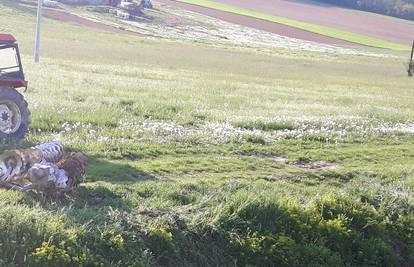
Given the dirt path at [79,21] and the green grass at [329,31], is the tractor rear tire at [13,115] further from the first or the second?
the green grass at [329,31]

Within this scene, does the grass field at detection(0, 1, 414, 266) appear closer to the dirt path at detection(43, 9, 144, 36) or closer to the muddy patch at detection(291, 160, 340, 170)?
the muddy patch at detection(291, 160, 340, 170)

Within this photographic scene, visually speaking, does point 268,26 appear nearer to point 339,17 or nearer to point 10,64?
point 339,17

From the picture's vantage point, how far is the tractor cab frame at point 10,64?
13101mm

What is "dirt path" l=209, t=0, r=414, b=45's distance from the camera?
341ft

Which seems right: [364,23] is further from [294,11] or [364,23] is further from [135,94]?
[135,94]

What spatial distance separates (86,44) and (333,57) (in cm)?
3198

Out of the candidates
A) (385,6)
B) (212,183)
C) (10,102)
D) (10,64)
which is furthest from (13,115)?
(385,6)

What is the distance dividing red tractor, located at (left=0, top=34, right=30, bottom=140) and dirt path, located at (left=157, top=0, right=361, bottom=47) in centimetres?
7759

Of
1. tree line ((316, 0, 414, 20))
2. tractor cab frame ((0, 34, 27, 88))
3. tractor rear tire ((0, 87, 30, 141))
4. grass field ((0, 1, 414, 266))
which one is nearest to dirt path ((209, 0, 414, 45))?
tree line ((316, 0, 414, 20))

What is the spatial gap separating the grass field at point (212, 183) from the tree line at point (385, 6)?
10966 centimetres

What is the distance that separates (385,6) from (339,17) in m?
27.1

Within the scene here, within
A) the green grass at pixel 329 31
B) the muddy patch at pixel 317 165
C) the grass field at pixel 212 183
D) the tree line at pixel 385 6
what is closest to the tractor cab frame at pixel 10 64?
the grass field at pixel 212 183

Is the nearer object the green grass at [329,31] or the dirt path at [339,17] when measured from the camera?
the green grass at [329,31]

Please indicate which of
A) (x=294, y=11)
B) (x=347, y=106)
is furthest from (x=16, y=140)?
(x=294, y=11)
